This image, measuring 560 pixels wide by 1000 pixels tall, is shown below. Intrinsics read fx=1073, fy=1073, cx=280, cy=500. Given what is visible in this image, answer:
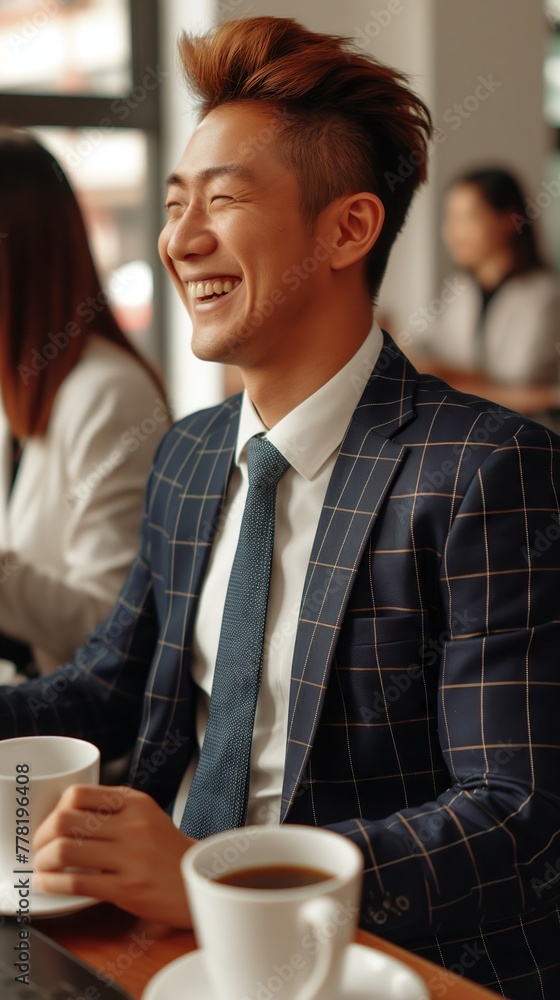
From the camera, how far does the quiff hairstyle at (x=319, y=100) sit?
1210mm

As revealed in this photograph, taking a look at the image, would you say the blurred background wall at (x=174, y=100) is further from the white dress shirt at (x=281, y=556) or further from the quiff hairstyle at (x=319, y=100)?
the white dress shirt at (x=281, y=556)

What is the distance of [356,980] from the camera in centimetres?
67

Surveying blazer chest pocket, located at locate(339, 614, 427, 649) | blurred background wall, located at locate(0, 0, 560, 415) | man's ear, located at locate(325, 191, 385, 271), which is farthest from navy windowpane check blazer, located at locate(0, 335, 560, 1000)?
blurred background wall, located at locate(0, 0, 560, 415)

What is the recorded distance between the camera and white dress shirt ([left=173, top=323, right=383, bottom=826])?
1164 millimetres

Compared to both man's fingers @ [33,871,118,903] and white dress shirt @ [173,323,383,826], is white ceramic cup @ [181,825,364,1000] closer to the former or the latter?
man's fingers @ [33,871,118,903]

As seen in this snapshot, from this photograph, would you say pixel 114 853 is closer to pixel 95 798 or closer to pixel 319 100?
pixel 95 798

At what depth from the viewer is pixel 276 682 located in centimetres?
116

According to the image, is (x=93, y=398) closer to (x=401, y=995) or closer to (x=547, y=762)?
(x=547, y=762)

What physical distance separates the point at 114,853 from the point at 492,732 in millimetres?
367

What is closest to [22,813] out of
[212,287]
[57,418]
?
[212,287]

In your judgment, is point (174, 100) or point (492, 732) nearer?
point (492, 732)

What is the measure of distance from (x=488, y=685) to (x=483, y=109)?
13.3 ft

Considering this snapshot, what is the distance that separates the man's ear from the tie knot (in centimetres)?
22

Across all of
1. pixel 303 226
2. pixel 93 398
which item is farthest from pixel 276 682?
pixel 93 398
